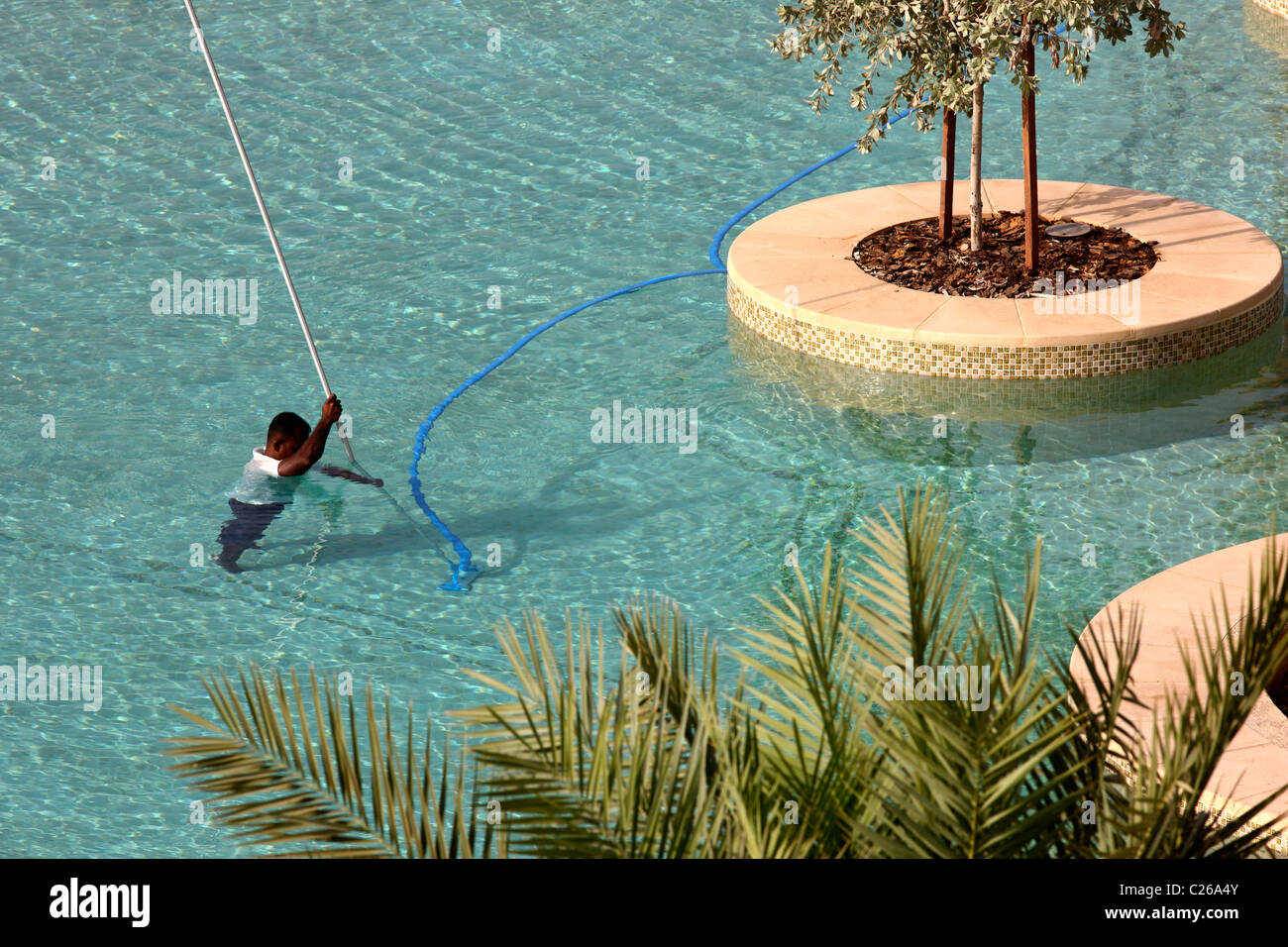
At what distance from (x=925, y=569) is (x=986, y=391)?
6352 mm

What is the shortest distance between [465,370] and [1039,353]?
12.7 feet

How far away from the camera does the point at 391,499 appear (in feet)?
29.9

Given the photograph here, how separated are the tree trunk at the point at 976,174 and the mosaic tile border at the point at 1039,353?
1.36 meters

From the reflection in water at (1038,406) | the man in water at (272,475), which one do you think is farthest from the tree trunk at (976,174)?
the man in water at (272,475)

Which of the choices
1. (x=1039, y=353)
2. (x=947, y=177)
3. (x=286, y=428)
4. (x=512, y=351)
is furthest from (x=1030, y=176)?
(x=286, y=428)

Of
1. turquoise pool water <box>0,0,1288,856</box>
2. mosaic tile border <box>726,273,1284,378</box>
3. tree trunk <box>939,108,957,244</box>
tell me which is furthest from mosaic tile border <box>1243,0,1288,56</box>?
mosaic tile border <box>726,273,1284,378</box>

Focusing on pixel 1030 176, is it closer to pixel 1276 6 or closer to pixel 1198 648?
pixel 1198 648

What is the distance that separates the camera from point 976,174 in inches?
416

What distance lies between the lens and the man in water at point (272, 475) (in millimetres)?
8523

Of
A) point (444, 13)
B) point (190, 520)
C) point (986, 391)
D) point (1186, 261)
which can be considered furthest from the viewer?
point (444, 13)

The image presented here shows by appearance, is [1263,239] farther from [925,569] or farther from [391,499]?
[925,569]

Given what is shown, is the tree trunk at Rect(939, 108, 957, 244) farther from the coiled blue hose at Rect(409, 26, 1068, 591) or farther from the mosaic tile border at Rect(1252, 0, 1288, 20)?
the mosaic tile border at Rect(1252, 0, 1288, 20)

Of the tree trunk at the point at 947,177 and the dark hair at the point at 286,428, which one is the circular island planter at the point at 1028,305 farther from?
the dark hair at the point at 286,428
